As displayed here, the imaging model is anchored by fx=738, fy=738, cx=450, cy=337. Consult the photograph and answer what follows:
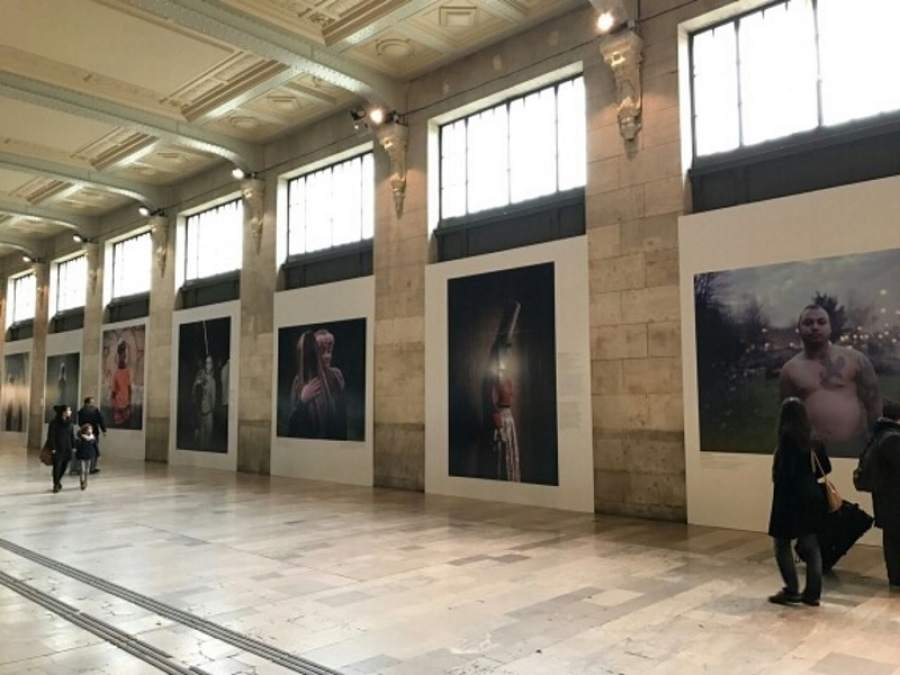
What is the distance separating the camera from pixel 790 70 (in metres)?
10.3

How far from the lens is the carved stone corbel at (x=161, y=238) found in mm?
22609

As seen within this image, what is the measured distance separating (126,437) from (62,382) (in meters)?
6.19

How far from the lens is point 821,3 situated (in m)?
10.1

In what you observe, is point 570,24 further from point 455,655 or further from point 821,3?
point 455,655

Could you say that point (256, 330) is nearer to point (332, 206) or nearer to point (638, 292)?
point (332, 206)

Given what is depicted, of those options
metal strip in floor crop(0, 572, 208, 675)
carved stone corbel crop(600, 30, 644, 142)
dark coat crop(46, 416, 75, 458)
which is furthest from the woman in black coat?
dark coat crop(46, 416, 75, 458)

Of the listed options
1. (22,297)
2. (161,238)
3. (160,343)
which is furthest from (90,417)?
(22,297)

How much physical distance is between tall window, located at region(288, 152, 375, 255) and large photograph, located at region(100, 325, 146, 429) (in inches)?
325

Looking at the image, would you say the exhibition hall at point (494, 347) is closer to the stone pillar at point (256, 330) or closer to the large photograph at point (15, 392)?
the stone pillar at point (256, 330)

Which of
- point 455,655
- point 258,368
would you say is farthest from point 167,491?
point 455,655

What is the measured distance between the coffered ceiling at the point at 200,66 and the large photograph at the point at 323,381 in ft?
16.2

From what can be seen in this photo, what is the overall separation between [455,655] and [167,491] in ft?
36.9

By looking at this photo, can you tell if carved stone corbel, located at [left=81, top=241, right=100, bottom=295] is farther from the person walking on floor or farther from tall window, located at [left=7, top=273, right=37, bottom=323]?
the person walking on floor

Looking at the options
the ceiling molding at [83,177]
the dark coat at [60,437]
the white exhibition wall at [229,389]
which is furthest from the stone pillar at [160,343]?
the dark coat at [60,437]
